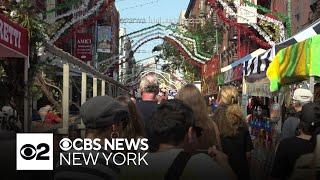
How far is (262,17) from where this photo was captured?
2566 cm

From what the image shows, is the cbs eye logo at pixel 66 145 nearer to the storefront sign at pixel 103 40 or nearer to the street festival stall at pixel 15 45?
the street festival stall at pixel 15 45

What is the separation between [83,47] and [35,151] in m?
30.7

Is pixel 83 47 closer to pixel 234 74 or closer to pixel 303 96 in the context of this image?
pixel 234 74

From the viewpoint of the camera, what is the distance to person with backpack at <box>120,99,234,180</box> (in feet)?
10.2

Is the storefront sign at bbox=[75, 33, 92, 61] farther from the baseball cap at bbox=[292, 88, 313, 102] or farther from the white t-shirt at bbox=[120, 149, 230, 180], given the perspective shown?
the white t-shirt at bbox=[120, 149, 230, 180]

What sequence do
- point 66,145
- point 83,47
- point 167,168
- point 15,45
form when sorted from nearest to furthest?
point 167,168
point 66,145
point 15,45
point 83,47

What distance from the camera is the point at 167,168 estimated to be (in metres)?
3.14

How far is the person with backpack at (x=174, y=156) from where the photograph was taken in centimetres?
310

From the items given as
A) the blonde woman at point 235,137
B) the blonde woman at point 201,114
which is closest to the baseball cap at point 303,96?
the blonde woman at point 235,137

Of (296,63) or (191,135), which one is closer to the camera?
Result: (191,135)

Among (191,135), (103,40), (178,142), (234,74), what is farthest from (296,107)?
(103,40)

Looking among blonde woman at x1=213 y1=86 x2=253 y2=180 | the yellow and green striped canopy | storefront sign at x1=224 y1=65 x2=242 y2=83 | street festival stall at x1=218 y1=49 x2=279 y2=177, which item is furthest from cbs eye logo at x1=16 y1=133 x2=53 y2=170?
storefront sign at x1=224 y1=65 x2=242 y2=83

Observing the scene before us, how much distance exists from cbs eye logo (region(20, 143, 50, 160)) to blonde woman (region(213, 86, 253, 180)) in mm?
2545

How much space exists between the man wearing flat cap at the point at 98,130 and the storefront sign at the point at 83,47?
30.3 meters
